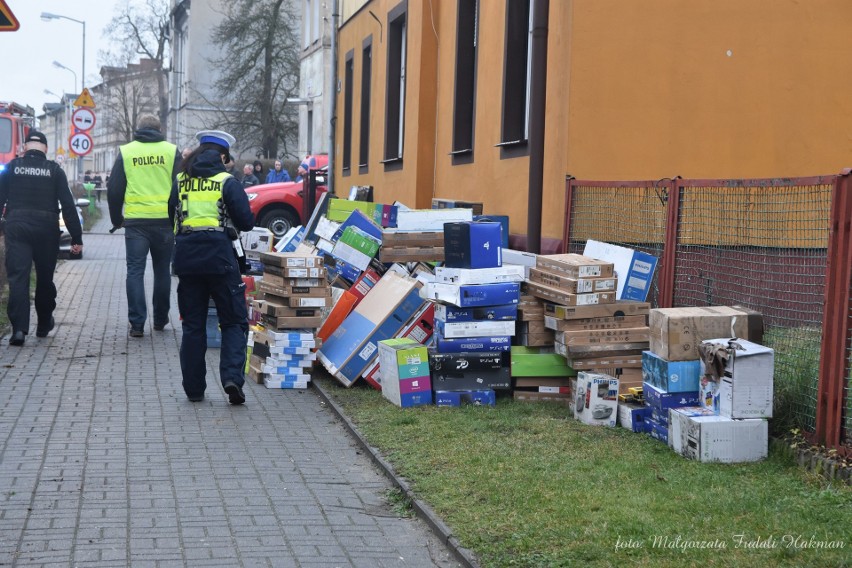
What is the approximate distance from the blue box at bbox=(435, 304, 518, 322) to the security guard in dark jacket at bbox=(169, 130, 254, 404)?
152cm

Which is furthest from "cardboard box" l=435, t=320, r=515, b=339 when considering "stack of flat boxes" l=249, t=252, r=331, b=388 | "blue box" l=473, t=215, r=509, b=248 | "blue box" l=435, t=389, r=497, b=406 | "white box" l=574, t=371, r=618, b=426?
"blue box" l=473, t=215, r=509, b=248

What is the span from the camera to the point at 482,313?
330 inches

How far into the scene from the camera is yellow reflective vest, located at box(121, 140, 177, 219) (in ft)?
37.0

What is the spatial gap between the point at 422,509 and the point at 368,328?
3594 mm

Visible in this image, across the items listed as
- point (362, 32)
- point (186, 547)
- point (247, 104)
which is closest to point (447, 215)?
point (186, 547)

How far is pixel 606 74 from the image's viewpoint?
10.5 metres

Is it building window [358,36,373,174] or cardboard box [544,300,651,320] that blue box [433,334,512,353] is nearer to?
cardboard box [544,300,651,320]

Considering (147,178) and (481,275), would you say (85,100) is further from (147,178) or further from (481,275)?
(481,275)

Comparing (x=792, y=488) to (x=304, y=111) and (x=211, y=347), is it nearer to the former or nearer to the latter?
(x=211, y=347)

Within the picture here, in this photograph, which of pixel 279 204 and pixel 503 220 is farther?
pixel 279 204

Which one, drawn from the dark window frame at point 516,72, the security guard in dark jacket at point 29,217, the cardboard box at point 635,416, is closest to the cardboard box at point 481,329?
the cardboard box at point 635,416

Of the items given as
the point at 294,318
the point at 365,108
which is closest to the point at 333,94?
the point at 365,108

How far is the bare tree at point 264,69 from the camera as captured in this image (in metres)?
48.4

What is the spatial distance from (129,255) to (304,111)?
888 inches
